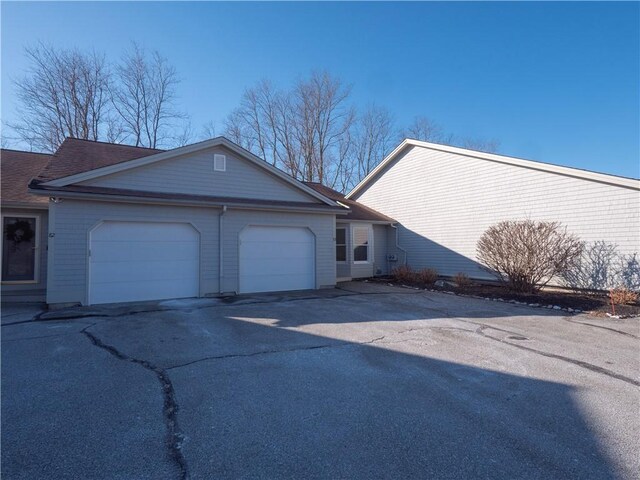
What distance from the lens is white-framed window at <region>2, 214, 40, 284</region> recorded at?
393 inches

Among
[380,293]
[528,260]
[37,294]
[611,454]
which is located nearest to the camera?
[611,454]

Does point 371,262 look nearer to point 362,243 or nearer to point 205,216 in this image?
point 362,243

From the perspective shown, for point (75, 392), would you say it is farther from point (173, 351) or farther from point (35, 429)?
point (173, 351)

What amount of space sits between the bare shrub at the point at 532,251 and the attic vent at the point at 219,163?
346 inches

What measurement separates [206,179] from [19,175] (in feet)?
19.5

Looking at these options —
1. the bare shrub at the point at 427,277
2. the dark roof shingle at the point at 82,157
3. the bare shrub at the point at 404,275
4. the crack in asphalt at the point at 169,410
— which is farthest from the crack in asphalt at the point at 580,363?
the dark roof shingle at the point at 82,157

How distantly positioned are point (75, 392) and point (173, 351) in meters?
1.51

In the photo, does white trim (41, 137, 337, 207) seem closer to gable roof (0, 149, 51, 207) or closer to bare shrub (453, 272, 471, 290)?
gable roof (0, 149, 51, 207)

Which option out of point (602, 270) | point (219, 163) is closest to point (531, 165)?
point (602, 270)

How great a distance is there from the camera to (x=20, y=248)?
10.1 m

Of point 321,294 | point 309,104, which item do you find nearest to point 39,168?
point 321,294

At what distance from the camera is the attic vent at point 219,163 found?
11453 millimetres

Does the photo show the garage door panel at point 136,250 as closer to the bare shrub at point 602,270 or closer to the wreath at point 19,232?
the wreath at point 19,232

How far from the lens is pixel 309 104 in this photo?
28.2m
